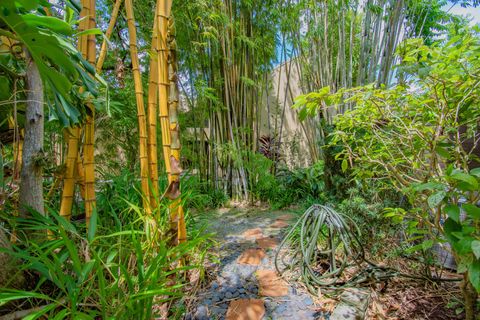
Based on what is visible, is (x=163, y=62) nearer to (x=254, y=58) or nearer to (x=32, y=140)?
(x=32, y=140)

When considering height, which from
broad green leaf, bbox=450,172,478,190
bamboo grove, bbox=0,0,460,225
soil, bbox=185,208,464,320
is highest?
bamboo grove, bbox=0,0,460,225

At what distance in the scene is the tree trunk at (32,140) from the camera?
2.74 feet

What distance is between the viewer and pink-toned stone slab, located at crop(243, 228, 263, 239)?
1.83 meters

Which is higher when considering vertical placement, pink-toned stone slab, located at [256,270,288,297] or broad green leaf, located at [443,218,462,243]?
broad green leaf, located at [443,218,462,243]

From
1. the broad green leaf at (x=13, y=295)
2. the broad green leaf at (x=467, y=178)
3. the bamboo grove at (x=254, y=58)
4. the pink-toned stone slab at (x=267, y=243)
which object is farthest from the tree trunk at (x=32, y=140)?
the bamboo grove at (x=254, y=58)

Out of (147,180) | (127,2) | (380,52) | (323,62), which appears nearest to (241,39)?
(323,62)

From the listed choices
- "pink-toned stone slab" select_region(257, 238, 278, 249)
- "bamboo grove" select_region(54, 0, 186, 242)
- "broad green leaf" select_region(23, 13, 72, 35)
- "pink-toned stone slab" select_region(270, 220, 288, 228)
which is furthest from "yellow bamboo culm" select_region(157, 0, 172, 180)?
"pink-toned stone slab" select_region(270, 220, 288, 228)

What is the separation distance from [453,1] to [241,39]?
9.95 ft

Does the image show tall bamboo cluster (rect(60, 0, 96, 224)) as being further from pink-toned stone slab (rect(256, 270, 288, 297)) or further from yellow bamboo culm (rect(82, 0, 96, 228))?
pink-toned stone slab (rect(256, 270, 288, 297))

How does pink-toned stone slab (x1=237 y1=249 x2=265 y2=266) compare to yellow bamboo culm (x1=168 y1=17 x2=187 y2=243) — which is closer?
yellow bamboo culm (x1=168 y1=17 x2=187 y2=243)

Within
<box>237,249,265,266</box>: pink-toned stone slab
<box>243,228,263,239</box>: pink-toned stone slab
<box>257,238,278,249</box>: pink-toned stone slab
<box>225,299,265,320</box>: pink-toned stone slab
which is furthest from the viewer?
<box>243,228,263,239</box>: pink-toned stone slab

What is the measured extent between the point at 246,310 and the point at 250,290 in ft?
0.47

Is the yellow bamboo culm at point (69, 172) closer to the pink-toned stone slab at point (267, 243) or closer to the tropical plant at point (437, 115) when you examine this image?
the tropical plant at point (437, 115)

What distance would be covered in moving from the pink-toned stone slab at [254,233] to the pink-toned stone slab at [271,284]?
0.56 metres
